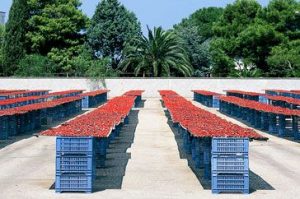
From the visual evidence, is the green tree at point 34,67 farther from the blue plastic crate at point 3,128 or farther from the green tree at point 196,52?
the blue plastic crate at point 3,128

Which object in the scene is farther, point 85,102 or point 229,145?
point 85,102

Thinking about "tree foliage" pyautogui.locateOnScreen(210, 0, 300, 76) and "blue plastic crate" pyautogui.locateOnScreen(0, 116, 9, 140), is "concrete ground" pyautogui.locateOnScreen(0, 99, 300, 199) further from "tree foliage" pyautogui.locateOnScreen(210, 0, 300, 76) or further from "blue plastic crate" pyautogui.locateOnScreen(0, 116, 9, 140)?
"tree foliage" pyautogui.locateOnScreen(210, 0, 300, 76)

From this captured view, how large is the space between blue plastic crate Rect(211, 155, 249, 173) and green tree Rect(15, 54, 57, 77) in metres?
48.8

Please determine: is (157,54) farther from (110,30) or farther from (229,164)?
(229,164)

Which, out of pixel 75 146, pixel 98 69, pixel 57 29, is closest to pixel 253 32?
pixel 98 69

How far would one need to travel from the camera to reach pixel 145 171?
44.3ft

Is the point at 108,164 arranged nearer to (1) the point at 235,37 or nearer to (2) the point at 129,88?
(2) the point at 129,88

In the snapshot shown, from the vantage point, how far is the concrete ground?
11.0 meters

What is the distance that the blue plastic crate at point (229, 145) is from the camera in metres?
10.8

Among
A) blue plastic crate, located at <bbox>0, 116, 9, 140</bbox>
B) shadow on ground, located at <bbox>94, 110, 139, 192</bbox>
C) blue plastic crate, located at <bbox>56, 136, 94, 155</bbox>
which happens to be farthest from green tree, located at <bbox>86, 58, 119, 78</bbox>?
blue plastic crate, located at <bbox>56, 136, 94, 155</bbox>

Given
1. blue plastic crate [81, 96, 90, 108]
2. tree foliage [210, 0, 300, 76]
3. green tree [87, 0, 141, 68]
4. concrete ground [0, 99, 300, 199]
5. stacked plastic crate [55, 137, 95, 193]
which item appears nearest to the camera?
stacked plastic crate [55, 137, 95, 193]

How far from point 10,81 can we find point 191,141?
4149cm

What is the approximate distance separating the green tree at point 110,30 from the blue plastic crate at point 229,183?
56759mm

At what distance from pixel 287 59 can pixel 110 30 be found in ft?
67.3
